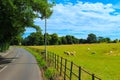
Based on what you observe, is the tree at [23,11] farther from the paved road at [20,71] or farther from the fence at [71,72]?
the fence at [71,72]

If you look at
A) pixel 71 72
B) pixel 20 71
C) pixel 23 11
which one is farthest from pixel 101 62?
pixel 71 72

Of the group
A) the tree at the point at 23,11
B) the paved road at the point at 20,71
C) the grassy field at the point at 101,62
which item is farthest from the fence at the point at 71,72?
the tree at the point at 23,11

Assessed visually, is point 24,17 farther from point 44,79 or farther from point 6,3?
point 44,79

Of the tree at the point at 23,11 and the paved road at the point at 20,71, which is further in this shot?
the tree at the point at 23,11

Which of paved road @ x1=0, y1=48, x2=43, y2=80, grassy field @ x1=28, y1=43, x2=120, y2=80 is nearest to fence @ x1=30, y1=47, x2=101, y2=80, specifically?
grassy field @ x1=28, y1=43, x2=120, y2=80

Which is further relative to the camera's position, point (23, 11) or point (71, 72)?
point (23, 11)

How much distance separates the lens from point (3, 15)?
1649 inches

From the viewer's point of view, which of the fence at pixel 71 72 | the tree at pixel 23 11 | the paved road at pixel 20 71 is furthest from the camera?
the tree at pixel 23 11

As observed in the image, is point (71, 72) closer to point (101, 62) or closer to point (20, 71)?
point (20, 71)

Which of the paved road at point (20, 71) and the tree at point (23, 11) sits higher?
the tree at point (23, 11)

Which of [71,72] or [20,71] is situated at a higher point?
[71,72]

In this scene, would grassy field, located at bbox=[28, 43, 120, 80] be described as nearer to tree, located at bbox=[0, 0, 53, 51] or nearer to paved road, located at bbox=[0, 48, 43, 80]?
paved road, located at bbox=[0, 48, 43, 80]

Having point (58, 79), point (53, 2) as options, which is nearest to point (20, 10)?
point (53, 2)

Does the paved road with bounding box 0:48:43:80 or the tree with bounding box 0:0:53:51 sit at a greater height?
the tree with bounding box 0:0:53:51
